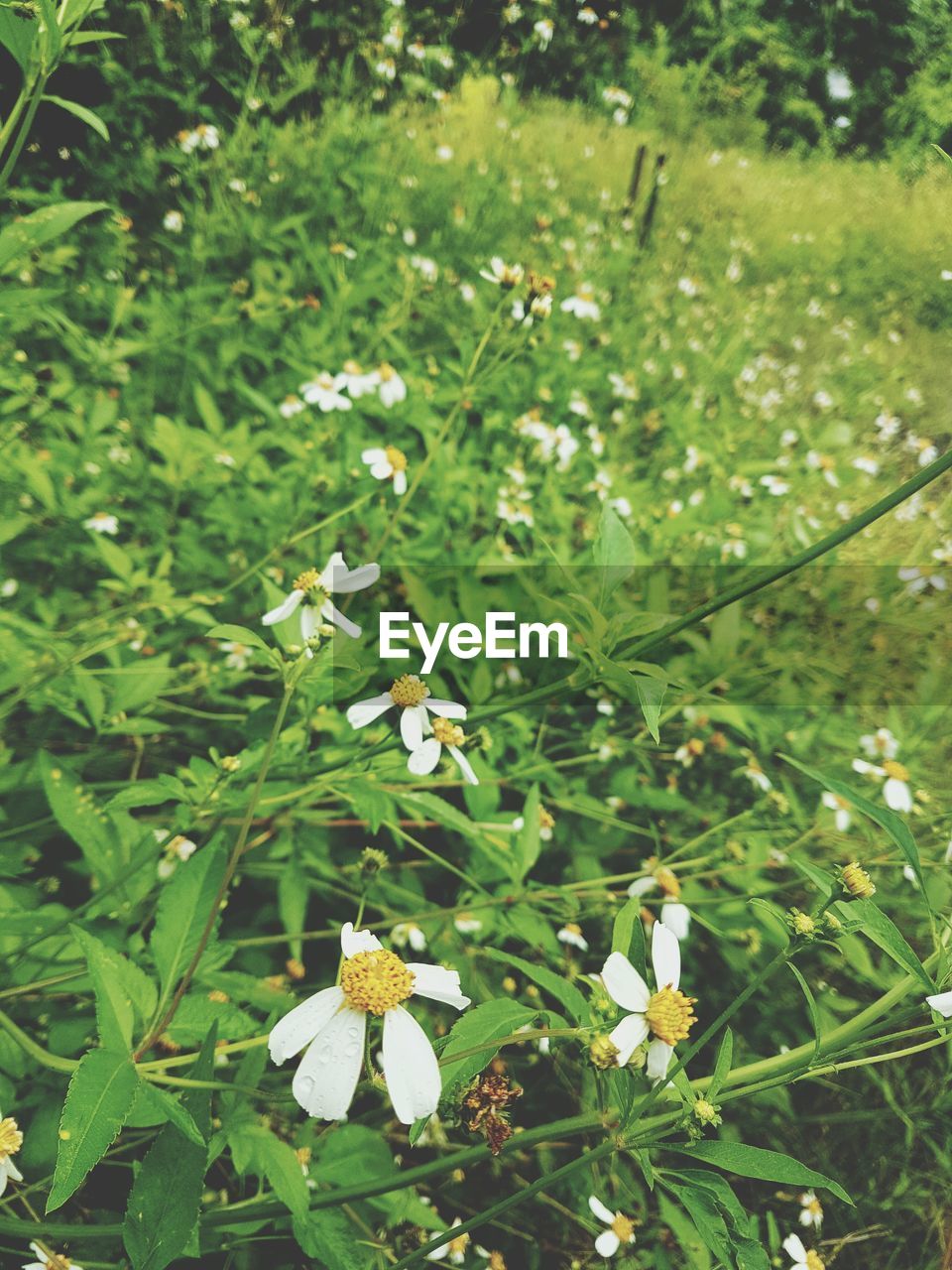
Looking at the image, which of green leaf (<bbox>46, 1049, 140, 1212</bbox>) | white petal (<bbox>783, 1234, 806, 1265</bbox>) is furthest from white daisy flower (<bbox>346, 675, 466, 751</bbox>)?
white petal (<bbox>783, 1234, 806, 1265</bbox>)

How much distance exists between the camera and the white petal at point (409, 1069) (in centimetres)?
67

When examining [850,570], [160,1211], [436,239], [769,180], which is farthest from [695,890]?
[769,180]

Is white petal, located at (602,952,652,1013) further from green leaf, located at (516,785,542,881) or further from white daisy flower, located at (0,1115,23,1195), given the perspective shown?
white daisy flower, located at (0,1115,23,1195)

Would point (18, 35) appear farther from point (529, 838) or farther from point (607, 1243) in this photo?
point (607, 1243)

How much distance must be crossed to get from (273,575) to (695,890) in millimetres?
1126

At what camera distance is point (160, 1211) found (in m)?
0.68

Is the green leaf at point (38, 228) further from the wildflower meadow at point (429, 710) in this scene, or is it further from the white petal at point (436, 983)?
the white petal at point (436, 983)

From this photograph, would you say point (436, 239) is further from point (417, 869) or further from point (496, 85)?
point (417, 869)

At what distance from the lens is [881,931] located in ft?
2.52

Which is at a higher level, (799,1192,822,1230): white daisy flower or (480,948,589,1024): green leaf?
(480,948,589,1024): green leaf

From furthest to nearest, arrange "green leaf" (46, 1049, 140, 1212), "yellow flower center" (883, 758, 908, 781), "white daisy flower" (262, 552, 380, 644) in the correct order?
"yellow flower center" (883, 758, 908, 781) < "white daisy flower" (262, 552, 380, 644) < "green leaf" (46, 1049, 140, 1212)

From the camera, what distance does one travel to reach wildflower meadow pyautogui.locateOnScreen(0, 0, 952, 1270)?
795mm

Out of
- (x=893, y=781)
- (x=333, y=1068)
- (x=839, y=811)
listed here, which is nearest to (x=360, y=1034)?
(x=333, y=1068)

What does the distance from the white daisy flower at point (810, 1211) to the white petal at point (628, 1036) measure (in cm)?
103
